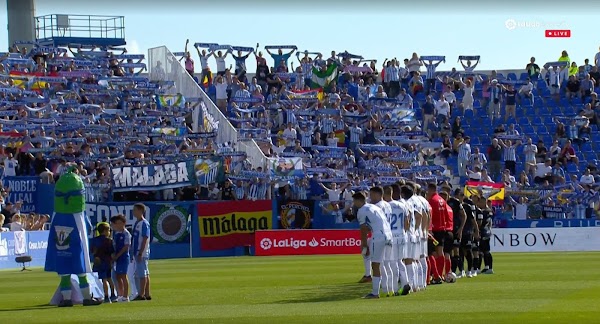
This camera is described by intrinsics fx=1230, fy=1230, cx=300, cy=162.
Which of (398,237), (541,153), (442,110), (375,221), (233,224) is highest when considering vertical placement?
(442,110)

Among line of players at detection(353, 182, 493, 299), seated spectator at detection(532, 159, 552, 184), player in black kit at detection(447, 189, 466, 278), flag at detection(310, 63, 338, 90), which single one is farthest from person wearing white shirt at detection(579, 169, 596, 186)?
player in black kit at detection(447, 189, 466, 278)

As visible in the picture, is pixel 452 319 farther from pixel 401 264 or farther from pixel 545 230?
pixel 545 230

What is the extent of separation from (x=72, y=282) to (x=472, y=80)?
1193 inches

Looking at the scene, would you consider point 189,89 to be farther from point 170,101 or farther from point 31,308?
point 31,308

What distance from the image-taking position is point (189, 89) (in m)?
47.2

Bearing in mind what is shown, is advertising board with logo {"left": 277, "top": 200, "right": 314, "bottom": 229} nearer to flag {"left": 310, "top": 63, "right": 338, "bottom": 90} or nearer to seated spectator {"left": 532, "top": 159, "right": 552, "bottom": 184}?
seated spectator {"left": 532, "top": 159, "right": 552, "bottom": 184}

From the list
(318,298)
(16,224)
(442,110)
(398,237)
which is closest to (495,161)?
(442,110)

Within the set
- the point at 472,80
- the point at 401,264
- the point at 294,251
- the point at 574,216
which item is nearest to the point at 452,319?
the point at 401,264

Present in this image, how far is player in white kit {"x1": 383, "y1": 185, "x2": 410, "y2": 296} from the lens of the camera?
2119 cm

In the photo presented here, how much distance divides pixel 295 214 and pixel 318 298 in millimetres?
18315

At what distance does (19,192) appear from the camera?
3728cm

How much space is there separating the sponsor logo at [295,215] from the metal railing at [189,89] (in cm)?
187

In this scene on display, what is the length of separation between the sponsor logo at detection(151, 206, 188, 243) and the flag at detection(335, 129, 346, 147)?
8025 millimetres

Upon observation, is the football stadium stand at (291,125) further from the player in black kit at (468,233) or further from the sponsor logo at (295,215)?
the player in black kit at (468,233)
